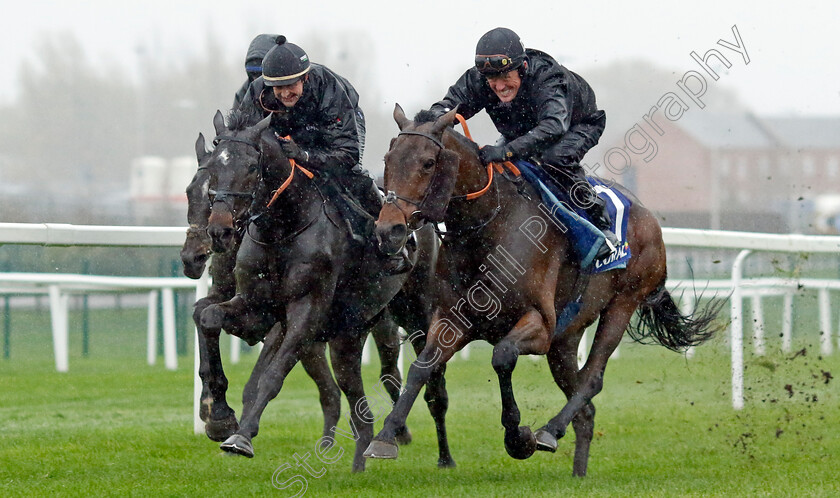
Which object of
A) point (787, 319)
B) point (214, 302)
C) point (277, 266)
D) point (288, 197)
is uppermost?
point (288, 197)

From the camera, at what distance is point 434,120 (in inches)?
203

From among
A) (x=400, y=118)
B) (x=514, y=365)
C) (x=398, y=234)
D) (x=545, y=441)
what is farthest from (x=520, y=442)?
(x=400, y=118)

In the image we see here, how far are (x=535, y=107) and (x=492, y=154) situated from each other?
1.94 ft

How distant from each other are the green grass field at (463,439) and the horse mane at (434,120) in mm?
1639

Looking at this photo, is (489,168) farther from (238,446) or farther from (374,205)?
(238,446)

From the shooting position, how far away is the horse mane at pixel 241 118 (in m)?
5.26

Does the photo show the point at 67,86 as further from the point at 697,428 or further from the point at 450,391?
the point at 697,428

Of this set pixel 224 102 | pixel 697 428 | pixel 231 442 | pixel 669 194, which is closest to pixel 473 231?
pixel 231 442

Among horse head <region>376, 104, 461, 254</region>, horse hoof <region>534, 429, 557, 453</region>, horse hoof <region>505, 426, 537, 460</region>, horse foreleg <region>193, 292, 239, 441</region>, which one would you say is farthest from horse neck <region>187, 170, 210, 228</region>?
horse hoof <region>534, 429, 557, 453</region>

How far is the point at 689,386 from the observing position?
34.1 feet

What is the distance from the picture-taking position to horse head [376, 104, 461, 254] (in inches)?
185

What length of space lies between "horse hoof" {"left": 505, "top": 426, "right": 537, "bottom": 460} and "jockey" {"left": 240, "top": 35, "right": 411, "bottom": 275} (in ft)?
4.30

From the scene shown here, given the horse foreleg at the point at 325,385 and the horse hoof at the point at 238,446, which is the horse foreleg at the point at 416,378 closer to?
the horse hoof at the point at 238,446

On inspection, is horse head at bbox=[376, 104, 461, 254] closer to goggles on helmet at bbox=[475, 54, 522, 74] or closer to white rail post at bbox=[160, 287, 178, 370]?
goggles on helmet at bbox=[475, 54, 522, 74]
